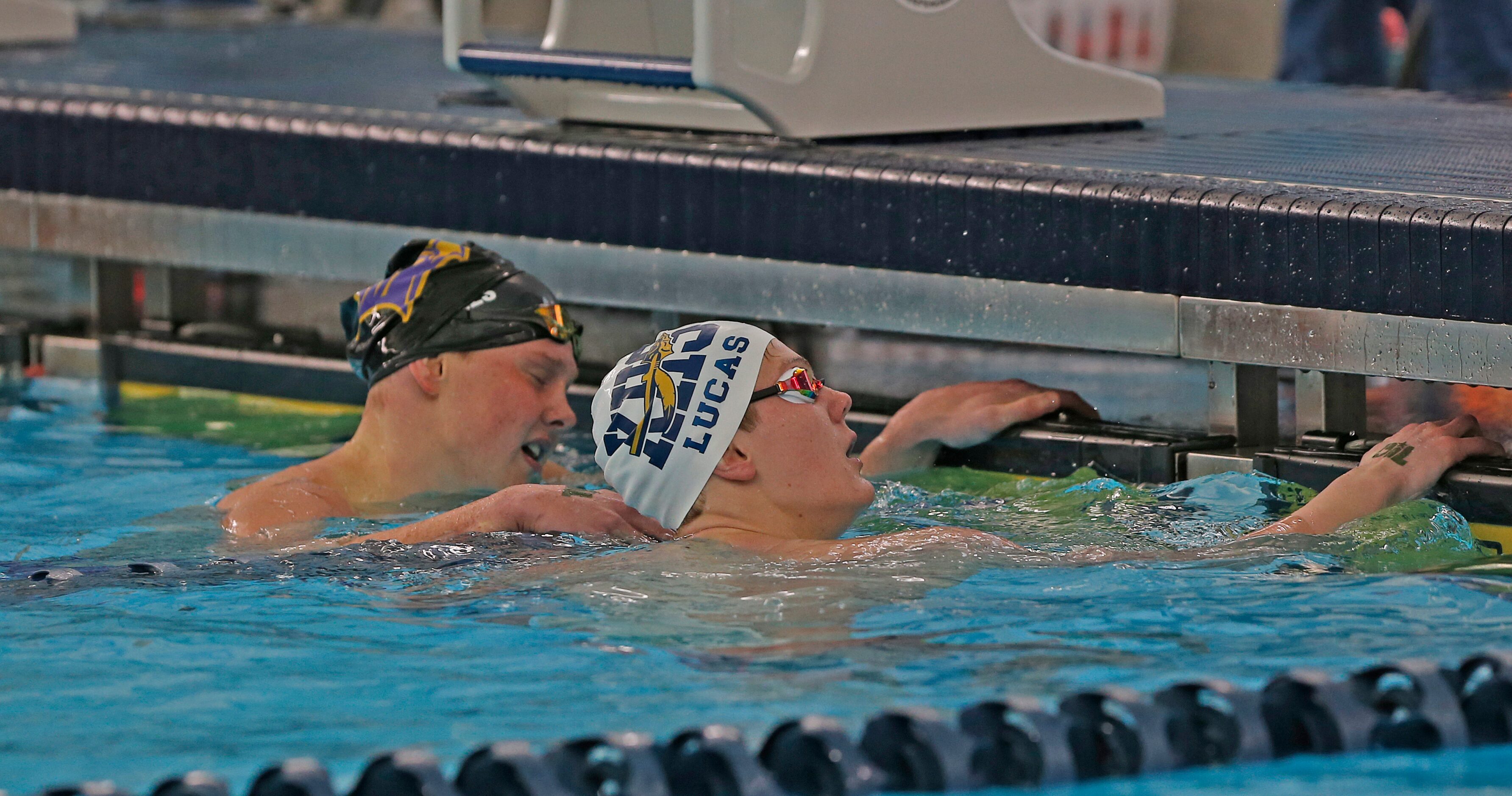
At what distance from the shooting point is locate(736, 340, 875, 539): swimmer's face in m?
3.06

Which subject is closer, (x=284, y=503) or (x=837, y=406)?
(x=837, y=406)

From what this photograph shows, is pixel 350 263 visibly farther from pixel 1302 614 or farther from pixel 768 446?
pixel 1302 614

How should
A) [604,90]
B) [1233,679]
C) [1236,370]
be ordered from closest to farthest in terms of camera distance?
[1233,679] → [1236,370] → [604,90]

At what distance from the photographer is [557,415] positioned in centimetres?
366

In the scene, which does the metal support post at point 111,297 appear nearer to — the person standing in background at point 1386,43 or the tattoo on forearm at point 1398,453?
the tattoo on forearm at point 1398,453

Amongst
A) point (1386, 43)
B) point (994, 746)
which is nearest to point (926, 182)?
point (994, 746)

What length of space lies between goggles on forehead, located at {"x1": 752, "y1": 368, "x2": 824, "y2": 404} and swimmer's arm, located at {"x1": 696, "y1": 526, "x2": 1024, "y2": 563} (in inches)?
8.5

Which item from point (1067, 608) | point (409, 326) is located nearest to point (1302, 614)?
point (1067, 608)

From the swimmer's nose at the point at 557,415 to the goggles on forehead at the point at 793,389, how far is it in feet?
2.26

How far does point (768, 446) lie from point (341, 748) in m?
0.96

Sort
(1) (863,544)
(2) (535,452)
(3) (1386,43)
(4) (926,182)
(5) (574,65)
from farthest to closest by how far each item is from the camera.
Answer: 1. (3) (1386,43)
2. (5) (574,65)
3. (4) (926,182)
4. (2) (535,452)
5. (1) (863,544)

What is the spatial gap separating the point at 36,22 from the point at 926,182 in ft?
12.8

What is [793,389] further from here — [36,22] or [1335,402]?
[36,22]

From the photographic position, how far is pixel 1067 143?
4.28 metres
